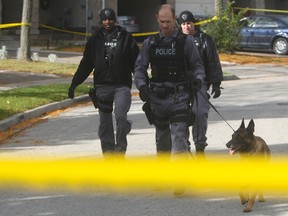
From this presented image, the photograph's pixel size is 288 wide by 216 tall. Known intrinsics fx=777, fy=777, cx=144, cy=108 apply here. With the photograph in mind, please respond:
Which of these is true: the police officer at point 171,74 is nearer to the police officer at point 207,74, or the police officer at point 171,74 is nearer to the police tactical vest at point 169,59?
the police tactical vest at point 169,59

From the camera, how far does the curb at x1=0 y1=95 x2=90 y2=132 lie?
520 inches

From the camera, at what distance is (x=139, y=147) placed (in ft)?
36.4

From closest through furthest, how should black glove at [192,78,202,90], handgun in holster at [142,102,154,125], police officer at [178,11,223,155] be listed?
black glove at [192,78,202,90], handgun in holster at [142,102,154,125], police officer at [178,11,223,155]

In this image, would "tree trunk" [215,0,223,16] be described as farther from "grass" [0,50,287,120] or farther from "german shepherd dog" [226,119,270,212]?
"german shepherd dog" [226,119,270,212]

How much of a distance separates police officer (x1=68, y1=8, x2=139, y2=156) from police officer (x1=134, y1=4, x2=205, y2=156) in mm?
1177

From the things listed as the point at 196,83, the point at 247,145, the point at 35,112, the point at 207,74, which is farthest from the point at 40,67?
the point at 247,145

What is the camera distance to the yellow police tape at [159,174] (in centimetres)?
568

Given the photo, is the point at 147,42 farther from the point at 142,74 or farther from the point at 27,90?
the point at 27,90

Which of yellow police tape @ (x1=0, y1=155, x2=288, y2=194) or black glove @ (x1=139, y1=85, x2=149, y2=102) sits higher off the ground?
black glove @ (x1=139, y1=85, x2=149, y2=102)

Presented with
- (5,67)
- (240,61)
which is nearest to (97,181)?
(5,67)

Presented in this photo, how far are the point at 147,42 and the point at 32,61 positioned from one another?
17312mm

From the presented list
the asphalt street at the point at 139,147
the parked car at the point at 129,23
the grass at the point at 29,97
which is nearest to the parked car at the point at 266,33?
the parked car at the point at 129,23

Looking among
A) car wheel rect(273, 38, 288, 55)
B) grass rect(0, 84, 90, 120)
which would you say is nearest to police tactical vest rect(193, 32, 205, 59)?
grass rect(0, 84, 90, 120)

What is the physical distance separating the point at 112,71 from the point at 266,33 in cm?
2326
